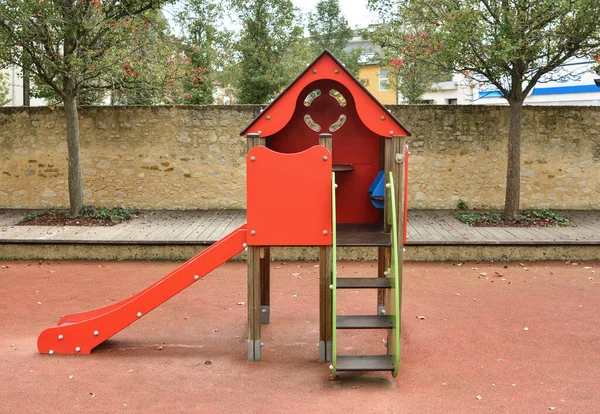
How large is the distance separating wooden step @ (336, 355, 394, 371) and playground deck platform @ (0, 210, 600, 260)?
13.8 feet

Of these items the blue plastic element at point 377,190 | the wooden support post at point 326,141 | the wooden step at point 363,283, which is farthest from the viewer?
the blue plastic element at point 377,190

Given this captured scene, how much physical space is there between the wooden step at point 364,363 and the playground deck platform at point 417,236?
166 inches

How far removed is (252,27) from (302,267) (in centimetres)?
1593

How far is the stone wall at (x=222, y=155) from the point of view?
39.0 feet

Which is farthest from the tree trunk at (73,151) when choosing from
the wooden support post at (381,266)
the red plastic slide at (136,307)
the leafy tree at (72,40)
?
the wooden support post at (381,266)

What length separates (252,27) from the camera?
22891 millimetres

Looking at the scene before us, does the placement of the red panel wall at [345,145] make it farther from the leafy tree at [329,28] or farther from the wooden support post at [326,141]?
the leafy tree at [329,28]

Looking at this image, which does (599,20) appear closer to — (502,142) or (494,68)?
(494,68)

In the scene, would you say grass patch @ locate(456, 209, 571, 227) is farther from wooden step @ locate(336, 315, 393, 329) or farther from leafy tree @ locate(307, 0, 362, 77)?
leafy tree @ locate(307, 0, 362, 77)

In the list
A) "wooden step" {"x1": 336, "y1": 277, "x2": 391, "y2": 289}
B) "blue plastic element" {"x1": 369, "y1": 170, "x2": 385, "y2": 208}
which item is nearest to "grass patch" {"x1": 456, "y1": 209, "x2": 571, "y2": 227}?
"blue plastic element" {"x1": 369, "y1": 170, "x2": 385, "y2": 208}

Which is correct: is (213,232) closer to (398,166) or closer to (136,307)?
(136,307)

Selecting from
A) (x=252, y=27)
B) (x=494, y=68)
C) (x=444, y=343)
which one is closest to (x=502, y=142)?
(x=494, y=68)

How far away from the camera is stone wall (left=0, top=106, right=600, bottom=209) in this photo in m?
11.9

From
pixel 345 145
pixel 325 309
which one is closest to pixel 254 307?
pixel 325 309
